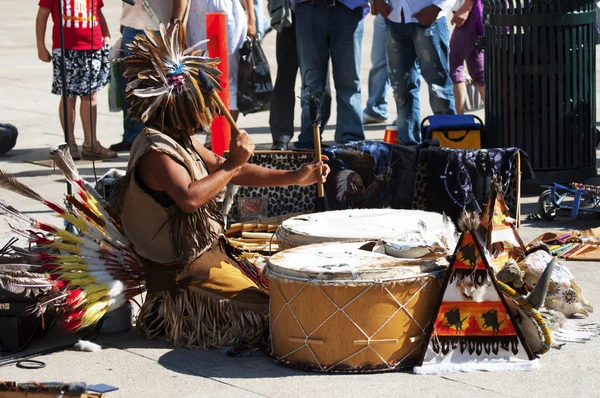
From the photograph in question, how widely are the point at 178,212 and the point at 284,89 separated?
13.3 ft

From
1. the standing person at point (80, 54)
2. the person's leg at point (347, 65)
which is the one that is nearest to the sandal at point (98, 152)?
the standing person at point (80, 54)

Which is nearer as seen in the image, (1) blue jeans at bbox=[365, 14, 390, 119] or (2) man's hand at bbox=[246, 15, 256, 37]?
(2) man's hand at bbox=[246, 15, 256, 37]

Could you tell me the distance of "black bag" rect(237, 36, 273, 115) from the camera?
8.80 m

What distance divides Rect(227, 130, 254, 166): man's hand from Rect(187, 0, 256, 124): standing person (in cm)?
397

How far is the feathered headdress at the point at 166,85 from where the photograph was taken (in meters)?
4.81

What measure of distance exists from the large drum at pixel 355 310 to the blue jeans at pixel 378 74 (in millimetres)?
5848

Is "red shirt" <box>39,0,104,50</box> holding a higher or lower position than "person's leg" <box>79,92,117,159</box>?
higher

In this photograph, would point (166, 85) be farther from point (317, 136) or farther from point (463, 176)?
point (463, 176)

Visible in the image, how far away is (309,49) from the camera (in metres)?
8.24

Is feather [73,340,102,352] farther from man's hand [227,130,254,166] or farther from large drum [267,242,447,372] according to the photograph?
man's hand [227,130,254,166]

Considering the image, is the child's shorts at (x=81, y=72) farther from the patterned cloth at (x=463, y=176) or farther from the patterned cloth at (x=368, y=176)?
the patterned cloth at (x=463, y=176)

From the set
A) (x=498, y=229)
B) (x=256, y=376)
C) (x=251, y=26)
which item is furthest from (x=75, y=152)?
(x=256, y=376)

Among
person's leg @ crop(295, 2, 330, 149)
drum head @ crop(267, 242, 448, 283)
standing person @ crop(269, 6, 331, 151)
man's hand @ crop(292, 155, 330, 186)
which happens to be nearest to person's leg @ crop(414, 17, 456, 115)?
person's leg @ crop(295, 2, 330, 149)

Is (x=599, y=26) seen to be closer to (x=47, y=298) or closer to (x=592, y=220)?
(x=592, y=220)
